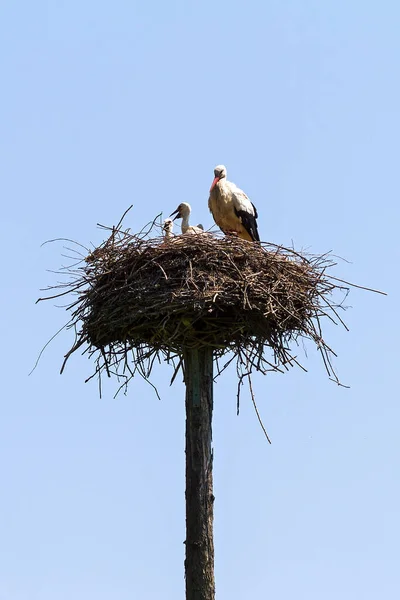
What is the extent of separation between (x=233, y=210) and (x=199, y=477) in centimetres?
395

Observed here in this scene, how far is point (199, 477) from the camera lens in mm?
7602

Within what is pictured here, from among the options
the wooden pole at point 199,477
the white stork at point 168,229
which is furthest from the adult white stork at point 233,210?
the wooden pole at point 199,477

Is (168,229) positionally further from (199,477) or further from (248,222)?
(199,477)

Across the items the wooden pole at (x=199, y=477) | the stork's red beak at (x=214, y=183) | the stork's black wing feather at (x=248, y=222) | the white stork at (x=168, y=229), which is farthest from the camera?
the stork's red beak at (x=214, y=183)

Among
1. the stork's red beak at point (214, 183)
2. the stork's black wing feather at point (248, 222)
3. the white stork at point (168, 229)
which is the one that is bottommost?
the white stork at point (168, 229)

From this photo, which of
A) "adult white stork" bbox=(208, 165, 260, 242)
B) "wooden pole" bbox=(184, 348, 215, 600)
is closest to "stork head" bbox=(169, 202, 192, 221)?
"adult white stork" bbox=(208, 165, 260, 242)

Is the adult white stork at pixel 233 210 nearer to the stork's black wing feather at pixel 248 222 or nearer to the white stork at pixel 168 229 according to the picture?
the stork's black wing feather at pixel 248 222

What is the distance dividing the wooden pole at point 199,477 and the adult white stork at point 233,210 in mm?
3014

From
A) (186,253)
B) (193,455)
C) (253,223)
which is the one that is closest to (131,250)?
(186,253)

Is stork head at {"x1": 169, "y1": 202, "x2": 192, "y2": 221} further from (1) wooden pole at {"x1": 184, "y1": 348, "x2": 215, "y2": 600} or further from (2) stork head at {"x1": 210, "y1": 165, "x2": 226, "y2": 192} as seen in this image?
(1) wooden pole at {"x1": 184, "y1": 348, "x2": 215, "y2": 600}

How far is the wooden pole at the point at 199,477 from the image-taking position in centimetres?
732

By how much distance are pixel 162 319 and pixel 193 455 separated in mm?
→ 1005

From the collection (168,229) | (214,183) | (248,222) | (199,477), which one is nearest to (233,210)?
(248,222)

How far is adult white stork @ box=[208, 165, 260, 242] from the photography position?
1091 centimetres
